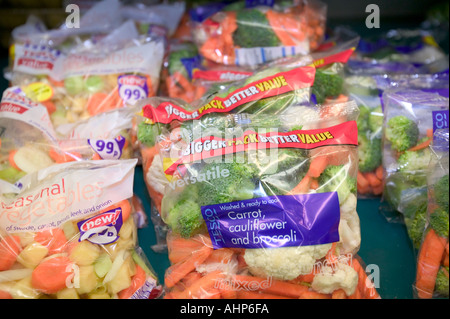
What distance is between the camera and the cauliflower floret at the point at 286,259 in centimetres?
106

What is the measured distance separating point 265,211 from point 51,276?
0.59 meters

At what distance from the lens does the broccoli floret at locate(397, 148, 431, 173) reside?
136 centimetres

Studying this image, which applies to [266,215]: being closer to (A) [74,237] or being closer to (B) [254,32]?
(A) [74,237]

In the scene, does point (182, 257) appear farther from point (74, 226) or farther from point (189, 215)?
point (74, 226)

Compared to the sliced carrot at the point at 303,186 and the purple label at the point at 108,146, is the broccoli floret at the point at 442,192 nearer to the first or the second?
the sliced carrot at the point at 303,186

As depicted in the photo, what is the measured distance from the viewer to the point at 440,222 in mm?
1154

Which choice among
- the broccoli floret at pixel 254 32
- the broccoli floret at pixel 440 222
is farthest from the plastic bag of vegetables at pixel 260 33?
the broccoli floret at pixel 440 222

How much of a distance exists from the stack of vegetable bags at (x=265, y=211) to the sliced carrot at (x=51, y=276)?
0.28 metres

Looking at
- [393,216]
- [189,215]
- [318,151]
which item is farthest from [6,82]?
[393,216]

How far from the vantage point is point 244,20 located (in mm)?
1701

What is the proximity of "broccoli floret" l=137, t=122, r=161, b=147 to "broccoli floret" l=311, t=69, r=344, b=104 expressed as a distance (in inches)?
21.3

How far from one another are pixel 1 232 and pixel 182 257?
0.50m

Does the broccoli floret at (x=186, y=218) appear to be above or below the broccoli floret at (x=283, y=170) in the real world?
below

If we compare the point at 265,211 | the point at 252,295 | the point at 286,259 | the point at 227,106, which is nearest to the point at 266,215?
the point at 265,211
